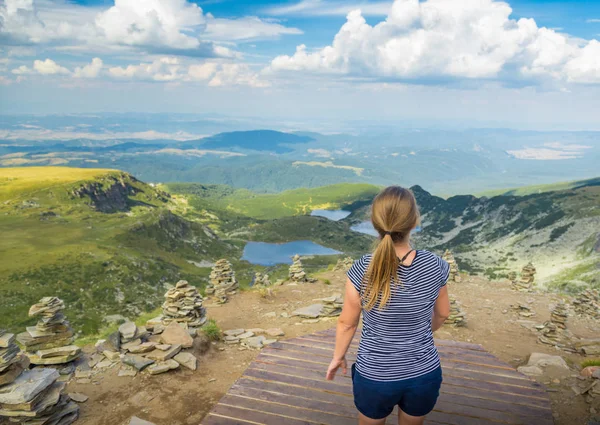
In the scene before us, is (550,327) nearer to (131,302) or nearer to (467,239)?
(131,302)

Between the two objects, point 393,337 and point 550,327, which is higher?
point 393,337

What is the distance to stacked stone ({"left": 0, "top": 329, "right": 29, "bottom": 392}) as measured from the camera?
10.0m

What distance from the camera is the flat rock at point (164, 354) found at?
13891 mm

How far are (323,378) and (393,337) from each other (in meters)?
4.98

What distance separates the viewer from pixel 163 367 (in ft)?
43.9

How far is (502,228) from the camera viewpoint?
17675 cm

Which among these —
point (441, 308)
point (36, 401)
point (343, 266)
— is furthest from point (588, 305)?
point (36, 401)

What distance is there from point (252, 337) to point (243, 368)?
278cm

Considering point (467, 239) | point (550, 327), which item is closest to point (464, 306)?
point (550, 327)

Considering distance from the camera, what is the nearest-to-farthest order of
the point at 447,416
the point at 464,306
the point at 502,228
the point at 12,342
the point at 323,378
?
the point at 447,416 → the point at 323,378 → the point at 12,342 → the point at 464,306 → the point at 502,228

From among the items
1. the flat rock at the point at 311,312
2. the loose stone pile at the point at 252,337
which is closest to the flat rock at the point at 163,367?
the loose stone pile at the point at 252,337

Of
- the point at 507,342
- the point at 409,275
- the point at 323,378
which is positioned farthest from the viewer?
the point at 507,342

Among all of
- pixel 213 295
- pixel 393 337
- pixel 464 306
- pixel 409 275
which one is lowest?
pixel 213 295

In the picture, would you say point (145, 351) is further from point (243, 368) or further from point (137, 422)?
point (137, 422)
